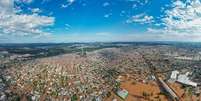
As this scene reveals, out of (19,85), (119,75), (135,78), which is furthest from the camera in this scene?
(119,75)

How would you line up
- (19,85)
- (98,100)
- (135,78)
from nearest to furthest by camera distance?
(98,100) < (19,85) < (135,78)

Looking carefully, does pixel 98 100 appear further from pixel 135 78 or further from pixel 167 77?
pixel 167 77

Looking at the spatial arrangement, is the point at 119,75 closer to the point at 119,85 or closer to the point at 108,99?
the point at 119,85

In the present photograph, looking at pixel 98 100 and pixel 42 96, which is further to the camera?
pixel 42 96

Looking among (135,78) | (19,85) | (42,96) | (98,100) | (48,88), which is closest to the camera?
(98,100)

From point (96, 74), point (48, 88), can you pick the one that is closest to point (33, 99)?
point (48, 88)

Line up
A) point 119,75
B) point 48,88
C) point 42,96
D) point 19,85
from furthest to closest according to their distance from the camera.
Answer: point 119,75, point 19,85, point 48,88, point 42,96

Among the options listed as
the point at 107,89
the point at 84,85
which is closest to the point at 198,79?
the point at 107,89

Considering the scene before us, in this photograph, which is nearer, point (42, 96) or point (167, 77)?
point (42, 96)
